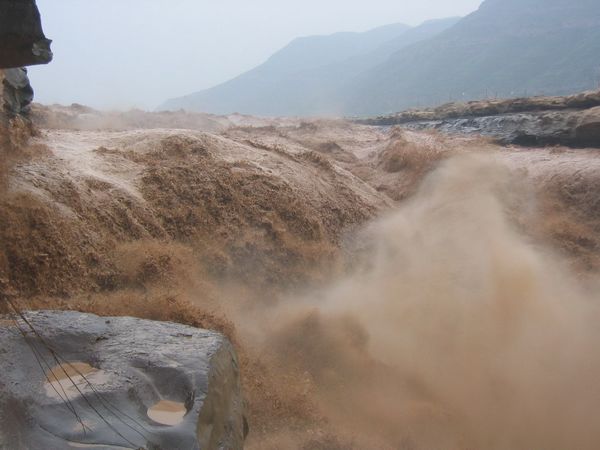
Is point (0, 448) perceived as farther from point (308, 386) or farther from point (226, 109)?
point (226, 109)

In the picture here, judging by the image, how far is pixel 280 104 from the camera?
90.1m

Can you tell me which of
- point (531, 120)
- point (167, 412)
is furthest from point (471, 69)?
point (167, 412)

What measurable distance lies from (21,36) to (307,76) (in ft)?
341

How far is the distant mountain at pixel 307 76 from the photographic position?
86.5 metres

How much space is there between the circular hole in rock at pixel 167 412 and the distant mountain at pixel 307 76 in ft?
214

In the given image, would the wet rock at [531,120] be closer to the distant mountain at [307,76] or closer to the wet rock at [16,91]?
the wet rock at [16,91]

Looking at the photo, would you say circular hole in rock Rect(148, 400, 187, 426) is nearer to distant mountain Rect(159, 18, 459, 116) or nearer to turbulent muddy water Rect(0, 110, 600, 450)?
turbulent muddy water Rect(0, 110, 600, 450)

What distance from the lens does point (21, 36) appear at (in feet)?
7.16

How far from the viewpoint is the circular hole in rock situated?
2.64m

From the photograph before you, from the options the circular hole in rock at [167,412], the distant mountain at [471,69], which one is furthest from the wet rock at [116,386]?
the distant mountain at [471,69]

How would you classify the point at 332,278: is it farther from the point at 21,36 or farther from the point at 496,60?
the point at 496,60

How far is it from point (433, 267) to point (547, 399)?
2976mm

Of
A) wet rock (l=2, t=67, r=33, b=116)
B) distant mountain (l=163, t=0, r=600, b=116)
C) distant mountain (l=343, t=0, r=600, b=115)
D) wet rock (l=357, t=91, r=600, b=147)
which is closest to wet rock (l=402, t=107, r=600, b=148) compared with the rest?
wet rock (l=357, t=91, r=600, b=147)

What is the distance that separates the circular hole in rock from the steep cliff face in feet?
5.86
